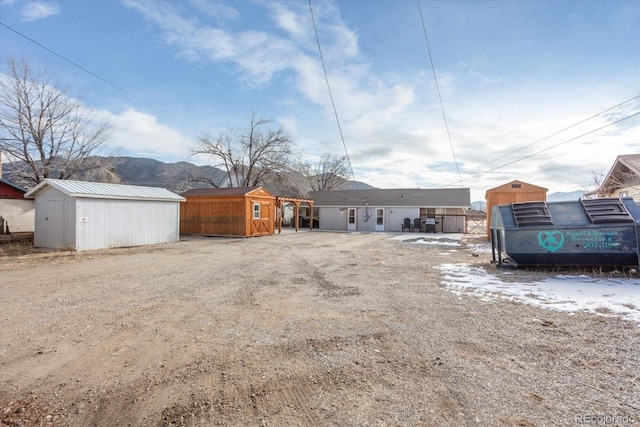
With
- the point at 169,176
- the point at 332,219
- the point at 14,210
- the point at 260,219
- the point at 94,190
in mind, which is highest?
the point at 169,176

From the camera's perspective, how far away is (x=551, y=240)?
761cm

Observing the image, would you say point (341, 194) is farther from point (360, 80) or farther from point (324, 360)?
point (324, 360)

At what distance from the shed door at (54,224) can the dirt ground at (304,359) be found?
7529 mm

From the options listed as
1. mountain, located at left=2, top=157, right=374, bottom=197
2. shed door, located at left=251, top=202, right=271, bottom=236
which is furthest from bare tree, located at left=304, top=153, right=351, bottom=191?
shed door, located at left=251, top=202, right=271, bottom=236

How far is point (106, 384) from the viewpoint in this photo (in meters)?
2.73

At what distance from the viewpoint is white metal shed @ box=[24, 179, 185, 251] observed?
471 inches

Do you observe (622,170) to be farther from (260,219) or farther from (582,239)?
(260,219)

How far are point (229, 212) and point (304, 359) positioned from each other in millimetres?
16399

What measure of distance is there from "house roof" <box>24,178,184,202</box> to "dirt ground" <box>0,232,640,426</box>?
7.29 metres

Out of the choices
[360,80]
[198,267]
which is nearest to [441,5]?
[360,80]

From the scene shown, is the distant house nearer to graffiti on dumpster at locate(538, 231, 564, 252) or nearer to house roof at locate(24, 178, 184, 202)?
graffiti on dumpster at locate(538, 231, 564, 252)

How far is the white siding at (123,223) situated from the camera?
12.2m

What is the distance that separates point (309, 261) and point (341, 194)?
1990 cm

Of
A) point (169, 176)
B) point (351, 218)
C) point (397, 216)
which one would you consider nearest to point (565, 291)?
point (397, 216)
